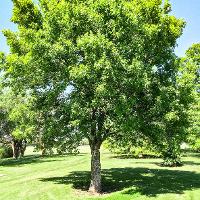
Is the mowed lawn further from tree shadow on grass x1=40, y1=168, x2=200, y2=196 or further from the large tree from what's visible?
the large tree

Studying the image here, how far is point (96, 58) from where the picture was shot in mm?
24484

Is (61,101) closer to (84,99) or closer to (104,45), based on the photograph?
(84,99)

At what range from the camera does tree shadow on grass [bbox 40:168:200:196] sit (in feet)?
92.4

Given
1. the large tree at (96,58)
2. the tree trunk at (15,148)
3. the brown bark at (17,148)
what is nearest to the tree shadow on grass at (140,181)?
the large tree at (96,58)

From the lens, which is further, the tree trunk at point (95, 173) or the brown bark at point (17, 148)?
the brown bark at point (17, 148)

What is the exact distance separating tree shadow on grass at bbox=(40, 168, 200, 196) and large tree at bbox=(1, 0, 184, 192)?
280 cm

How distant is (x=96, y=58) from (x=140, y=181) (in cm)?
1271

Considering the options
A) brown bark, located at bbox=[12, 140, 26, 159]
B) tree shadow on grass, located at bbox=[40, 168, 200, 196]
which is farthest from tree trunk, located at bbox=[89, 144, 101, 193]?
brown bark, located at bbox=[12, 140, 26, 159]

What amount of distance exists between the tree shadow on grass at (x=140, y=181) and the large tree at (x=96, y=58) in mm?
2795

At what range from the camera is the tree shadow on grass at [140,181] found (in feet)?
92.4

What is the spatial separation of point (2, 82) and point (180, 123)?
1347cm

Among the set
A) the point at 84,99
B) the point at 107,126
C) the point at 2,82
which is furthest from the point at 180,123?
the point at 2,82

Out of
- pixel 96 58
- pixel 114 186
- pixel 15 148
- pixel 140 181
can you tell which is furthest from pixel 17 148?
pixel 96 58

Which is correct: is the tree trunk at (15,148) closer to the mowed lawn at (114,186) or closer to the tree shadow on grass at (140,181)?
the mowed lawn at (114,186)
